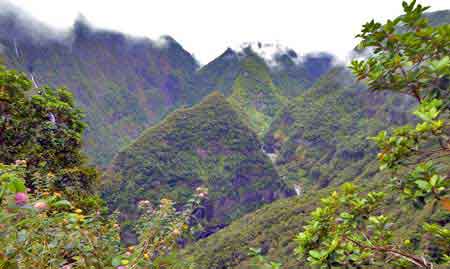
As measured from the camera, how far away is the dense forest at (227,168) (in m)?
2.30

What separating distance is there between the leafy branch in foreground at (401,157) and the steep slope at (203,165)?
288ft

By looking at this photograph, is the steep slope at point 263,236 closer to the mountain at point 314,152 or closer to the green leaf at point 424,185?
the mountain at point 314,152

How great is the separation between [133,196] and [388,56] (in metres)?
92.0

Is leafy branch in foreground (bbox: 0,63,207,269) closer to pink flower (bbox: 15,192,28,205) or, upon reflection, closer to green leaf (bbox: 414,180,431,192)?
pink flower (bbox: 15,192,28,205)

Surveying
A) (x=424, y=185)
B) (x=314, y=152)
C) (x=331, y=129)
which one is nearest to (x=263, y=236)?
(x=424, y=185)

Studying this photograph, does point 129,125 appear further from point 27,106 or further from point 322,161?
point 27,106

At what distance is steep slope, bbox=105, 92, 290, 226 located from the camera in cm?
9644

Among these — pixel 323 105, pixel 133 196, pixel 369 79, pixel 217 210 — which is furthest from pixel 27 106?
pixel 323 105

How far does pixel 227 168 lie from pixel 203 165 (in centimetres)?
836

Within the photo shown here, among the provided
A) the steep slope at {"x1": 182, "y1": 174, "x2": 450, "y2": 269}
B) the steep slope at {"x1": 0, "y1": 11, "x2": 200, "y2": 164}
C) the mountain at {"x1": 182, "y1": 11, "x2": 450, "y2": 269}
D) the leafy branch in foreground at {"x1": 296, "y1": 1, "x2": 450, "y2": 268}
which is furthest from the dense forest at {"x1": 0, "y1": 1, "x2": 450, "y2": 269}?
the steep slope at {"x1": 0, "y1": 11, "x2": 200, "y2": 164}

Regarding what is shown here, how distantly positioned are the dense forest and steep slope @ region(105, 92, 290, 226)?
51 cm

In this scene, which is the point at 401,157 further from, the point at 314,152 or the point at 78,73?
the point at 78,73

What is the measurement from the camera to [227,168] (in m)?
113

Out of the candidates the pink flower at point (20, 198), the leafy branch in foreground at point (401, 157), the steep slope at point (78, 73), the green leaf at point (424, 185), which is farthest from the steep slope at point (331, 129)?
the pink flower at point (20, 198)
